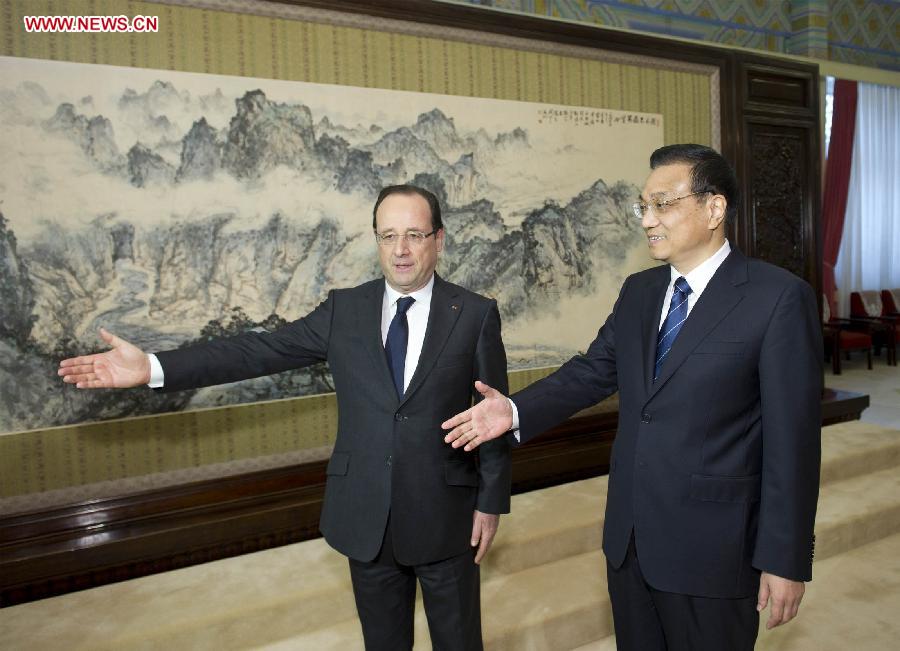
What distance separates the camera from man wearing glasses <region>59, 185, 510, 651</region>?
1.96 metres

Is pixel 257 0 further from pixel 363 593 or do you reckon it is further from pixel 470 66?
pixel 363 593

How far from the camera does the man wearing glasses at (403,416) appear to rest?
1.96 m

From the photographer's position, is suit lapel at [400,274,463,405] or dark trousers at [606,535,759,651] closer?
dark trousers at [606,535,759,651]

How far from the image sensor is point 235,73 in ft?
11.2

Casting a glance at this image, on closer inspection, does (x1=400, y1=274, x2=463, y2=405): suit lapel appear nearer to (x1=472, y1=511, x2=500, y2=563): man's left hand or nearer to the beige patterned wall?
(x1=472, y1=511, x2=500, y2=563): man's left hand

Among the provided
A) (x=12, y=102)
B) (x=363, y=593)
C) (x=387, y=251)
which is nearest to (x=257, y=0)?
(x=12, y=102)

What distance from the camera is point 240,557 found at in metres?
3.39

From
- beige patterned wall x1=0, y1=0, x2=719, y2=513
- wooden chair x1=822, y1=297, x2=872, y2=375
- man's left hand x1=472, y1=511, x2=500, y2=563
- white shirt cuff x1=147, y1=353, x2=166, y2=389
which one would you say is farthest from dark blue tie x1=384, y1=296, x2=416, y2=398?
wooden chair x1=822, y1=297, x2=872, y2=375

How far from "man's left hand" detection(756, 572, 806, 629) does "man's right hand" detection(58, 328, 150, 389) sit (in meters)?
1.68

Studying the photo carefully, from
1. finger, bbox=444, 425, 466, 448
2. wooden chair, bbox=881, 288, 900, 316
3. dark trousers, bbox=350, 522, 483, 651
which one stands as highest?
finger, bbox=444, 425, 466, 448

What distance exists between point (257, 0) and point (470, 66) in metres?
1.22

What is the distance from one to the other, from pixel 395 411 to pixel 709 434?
0.80 m

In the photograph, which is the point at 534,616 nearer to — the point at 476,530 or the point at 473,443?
the point at 476,530

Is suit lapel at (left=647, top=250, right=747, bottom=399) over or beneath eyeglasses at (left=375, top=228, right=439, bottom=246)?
beneath
